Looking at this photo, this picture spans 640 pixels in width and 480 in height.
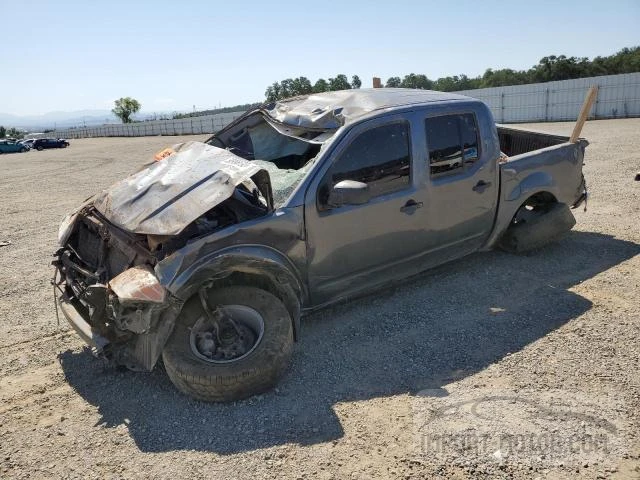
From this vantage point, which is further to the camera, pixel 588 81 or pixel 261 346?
pixel 588 81

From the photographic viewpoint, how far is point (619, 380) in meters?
3.33

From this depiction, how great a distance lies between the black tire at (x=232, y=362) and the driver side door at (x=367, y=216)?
54cm

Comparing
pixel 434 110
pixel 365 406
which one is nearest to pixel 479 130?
pixel 434 110

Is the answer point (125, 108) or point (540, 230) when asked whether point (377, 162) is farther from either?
point (125, 108)

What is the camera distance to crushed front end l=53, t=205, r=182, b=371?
10.3ft

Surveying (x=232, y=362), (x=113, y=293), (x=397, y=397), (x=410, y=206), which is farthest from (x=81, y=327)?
(x=410, y=206)

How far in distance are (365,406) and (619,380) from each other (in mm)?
1735

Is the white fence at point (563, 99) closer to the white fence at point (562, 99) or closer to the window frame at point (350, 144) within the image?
the white fence at point (562, 99)

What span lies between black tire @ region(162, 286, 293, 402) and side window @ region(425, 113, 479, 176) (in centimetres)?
200

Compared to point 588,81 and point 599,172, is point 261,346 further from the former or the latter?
point 588,81

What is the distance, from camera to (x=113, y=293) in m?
3.18

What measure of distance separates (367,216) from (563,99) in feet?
93.5

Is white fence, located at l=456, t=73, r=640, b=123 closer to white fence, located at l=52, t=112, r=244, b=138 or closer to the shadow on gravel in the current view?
white fence, located at l=52, t=112, r=244, b=138

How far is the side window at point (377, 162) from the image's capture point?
3893 millimetres
